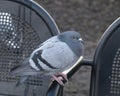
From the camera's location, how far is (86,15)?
722 cm

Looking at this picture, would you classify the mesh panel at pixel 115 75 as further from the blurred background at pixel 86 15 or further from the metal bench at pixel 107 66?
the blurred background at pixel 86 15

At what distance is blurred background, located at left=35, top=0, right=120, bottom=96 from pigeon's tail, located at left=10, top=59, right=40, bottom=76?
279 cm

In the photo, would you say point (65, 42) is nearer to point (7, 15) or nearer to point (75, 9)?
point (7, 15)

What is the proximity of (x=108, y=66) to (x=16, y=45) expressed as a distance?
56 cm

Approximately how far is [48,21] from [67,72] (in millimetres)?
324

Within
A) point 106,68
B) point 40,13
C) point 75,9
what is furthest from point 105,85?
point 75,9

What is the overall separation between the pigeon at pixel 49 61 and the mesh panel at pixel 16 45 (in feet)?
0.38

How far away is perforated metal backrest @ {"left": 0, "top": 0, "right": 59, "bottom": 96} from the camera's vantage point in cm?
334

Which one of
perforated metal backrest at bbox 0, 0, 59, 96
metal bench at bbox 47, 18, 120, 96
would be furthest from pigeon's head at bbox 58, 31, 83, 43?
metal bench at bbox 47, 18, 120, 96

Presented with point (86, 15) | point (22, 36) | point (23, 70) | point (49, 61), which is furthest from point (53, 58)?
point (86, 15)

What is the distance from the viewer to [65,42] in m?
3.43

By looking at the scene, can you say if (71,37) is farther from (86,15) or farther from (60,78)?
(86,15)

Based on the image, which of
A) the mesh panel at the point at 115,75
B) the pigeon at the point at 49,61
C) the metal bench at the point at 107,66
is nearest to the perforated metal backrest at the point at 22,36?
the pigeon at the point at 49,61

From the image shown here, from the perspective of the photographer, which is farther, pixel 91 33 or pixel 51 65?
pixel 91 33
